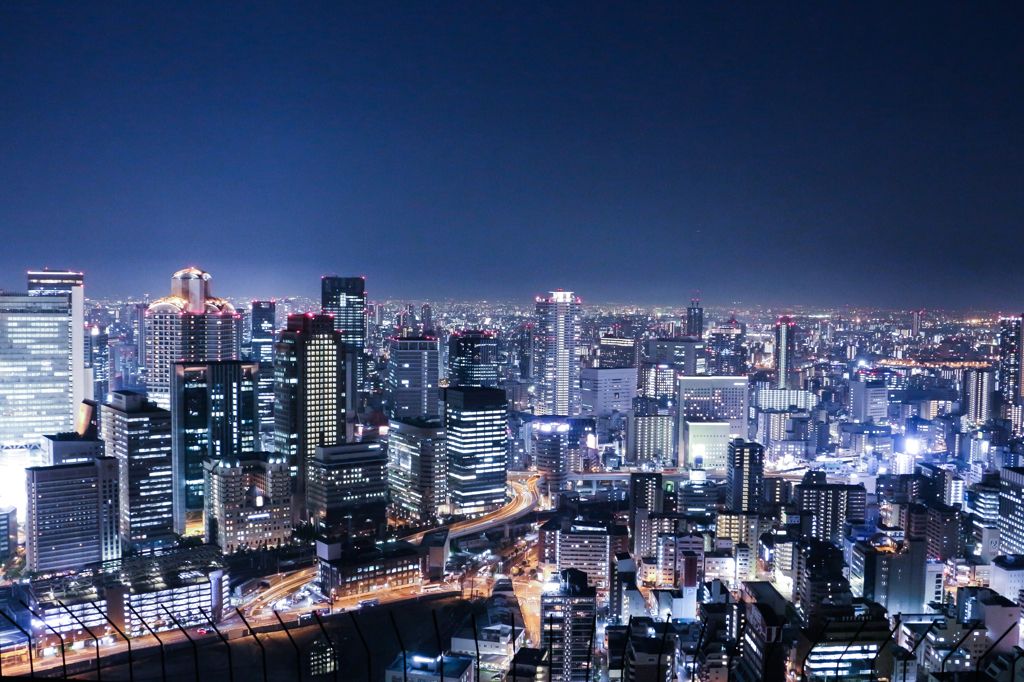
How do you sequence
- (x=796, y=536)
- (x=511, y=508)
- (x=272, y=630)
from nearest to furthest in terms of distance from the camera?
(x=272, y=630) < (x=796, y=536) < (x=511, y=508)

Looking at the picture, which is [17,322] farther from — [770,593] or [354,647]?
[770,593]

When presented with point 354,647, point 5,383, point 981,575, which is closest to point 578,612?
point 354,647

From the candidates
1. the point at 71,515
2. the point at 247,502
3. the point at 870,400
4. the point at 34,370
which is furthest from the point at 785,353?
the point at 34,370

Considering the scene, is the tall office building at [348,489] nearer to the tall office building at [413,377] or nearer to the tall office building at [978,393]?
the tall office building at [413,377]

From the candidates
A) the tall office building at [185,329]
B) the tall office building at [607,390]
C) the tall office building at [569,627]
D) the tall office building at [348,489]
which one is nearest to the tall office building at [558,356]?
the tall office building at [607,390]

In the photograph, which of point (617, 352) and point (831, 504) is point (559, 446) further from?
point (617, 352)

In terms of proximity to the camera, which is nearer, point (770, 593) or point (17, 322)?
point (770, 593)
